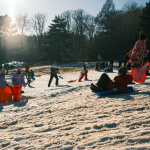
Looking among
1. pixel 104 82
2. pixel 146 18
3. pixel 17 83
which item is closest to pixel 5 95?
pixel 17 83

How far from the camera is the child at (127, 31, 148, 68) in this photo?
26.7ft

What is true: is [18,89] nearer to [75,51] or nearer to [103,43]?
[103,43]

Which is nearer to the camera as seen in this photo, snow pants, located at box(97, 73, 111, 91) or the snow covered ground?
the snow covered ground

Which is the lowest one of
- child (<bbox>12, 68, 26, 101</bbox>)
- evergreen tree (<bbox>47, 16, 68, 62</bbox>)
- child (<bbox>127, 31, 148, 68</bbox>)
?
child (<bbox>12, 68, 26, 101</bbox>)

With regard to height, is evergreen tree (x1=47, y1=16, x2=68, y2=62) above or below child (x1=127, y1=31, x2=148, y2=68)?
above

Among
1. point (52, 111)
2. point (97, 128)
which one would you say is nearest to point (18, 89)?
point (52, 111)

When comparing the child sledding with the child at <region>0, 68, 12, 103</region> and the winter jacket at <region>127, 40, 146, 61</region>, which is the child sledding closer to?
the child at <region>0, 68, 12, 103</region>

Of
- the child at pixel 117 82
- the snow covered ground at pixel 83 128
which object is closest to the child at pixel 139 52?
the child at pixel 117 82

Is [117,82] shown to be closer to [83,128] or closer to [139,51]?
[139,51]

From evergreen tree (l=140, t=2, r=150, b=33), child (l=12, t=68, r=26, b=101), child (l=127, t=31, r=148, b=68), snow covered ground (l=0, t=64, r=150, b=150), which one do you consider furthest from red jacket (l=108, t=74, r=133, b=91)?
evergreen tree (l=140, t=2, r=150, b=33)

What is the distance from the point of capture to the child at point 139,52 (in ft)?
26.7

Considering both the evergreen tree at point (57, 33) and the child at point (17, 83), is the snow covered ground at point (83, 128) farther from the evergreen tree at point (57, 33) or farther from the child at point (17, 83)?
the evergreen tree at point (57, 33)

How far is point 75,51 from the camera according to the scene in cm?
5825

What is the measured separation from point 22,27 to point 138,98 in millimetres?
58063
